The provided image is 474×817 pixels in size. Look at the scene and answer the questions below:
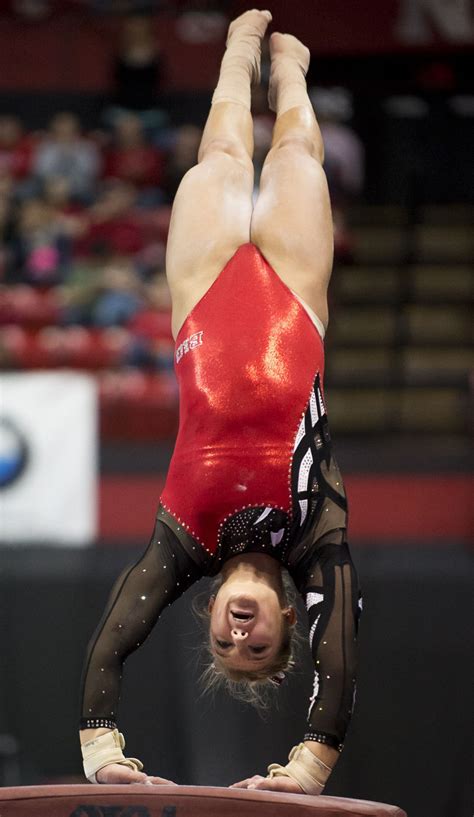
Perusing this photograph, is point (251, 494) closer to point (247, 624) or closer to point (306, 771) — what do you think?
point (247, 624)

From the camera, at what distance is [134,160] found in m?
7.69

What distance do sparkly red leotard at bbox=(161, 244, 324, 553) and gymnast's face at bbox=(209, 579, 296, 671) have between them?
202 millimetres

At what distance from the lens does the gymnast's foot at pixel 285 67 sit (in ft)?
12.4

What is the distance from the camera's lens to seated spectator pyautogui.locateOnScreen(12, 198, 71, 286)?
7.00 meters

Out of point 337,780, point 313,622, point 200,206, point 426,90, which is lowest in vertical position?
point 337,780

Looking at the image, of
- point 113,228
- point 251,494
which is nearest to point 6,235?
point 113,228

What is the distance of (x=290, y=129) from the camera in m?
3.70

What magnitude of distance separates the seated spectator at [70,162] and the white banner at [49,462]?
2.44 metres

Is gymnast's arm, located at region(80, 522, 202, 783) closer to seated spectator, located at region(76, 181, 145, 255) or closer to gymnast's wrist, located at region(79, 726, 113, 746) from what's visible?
gymnast's wrist, located at region(79, 726, 113, 746)

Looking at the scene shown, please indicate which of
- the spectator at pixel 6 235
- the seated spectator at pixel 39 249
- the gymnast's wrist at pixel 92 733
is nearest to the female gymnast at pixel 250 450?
the gymnast's wrist at pixel 92 733

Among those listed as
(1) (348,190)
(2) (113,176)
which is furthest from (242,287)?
(1) (348,190)

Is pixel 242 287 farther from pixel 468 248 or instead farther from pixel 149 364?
pixel 468 248

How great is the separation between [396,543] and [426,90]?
509cm

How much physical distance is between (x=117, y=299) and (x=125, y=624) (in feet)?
11.8
